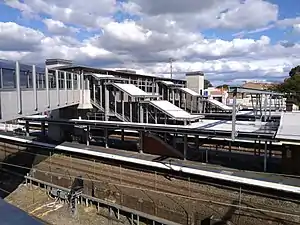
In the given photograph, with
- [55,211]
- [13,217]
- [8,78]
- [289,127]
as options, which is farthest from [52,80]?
[13,217]

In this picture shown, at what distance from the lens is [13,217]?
1626 millimetres

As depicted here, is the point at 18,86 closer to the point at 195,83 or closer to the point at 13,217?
the point at 13,217

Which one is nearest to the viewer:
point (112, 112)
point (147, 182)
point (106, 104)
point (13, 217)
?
point (13, 217)

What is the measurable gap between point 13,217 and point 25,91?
11.2 metres

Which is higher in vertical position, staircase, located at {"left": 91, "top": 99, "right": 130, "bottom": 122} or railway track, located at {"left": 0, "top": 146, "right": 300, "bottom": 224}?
staircase, located at {"left": 91, "top": 99, "right": 130, "bottom": 122}

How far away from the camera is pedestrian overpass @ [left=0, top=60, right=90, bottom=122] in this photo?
10.5m

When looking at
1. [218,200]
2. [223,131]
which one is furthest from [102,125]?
[218,200]

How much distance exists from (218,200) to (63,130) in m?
16.1

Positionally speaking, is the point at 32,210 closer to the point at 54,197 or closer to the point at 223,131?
the point at 54,197

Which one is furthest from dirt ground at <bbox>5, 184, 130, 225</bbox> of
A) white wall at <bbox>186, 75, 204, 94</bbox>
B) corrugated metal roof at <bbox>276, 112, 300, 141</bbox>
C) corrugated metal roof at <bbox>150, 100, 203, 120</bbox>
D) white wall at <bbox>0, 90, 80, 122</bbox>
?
white wall at <bbox>186, 75, 204, 94</bbox>

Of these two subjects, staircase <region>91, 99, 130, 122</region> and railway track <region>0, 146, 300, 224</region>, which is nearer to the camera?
railway track <region>0, 146, 300, 224</region>

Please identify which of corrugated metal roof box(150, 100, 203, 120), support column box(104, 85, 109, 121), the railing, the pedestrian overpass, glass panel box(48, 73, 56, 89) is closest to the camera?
the pedestrian overpass

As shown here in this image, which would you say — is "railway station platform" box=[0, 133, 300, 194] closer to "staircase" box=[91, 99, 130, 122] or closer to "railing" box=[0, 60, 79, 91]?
"staircase" box=[91, 99, 130, 122]

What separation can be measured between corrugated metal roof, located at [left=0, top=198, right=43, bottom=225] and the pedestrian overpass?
9.03 meters
